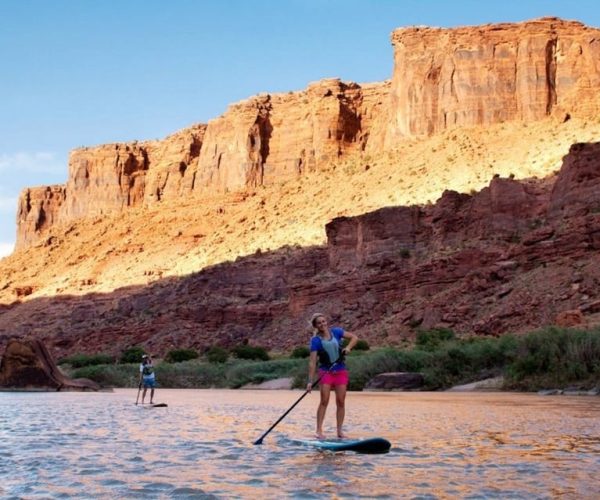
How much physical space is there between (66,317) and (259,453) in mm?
78695

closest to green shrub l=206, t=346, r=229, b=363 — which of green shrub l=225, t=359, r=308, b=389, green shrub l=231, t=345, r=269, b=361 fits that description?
green shrub l=231, t=345, r=269, b=361

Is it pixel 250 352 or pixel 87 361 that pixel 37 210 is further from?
pixel 250 352

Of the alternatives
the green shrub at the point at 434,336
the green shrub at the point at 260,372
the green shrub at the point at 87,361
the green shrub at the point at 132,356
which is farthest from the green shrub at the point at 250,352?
the green shrub at the point at 434,336

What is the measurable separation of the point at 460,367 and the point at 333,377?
19.2 metres

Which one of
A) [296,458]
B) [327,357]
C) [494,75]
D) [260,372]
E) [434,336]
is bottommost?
[296,458]

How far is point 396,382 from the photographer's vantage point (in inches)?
A: 1163

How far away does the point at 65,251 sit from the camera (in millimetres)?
112500

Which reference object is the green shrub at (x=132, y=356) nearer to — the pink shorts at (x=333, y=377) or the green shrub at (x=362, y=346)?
the green shrub at (x=362, y=346)

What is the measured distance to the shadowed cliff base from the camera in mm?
42000

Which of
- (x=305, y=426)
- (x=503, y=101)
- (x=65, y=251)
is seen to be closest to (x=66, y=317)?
(x=65, y=251)

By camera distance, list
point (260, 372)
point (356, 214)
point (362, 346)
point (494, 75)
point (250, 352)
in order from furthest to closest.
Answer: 1. point (494, 75)
2. point (356, 214)
3. point (250, 352)
4. point (362, 346)
5. point (260, 372)

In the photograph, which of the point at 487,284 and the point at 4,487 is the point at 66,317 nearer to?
the point at 487,284

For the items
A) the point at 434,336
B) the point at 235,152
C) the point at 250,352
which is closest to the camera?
the point at 434,336

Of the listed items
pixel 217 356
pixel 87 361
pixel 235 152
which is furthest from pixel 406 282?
pixel 235 152
